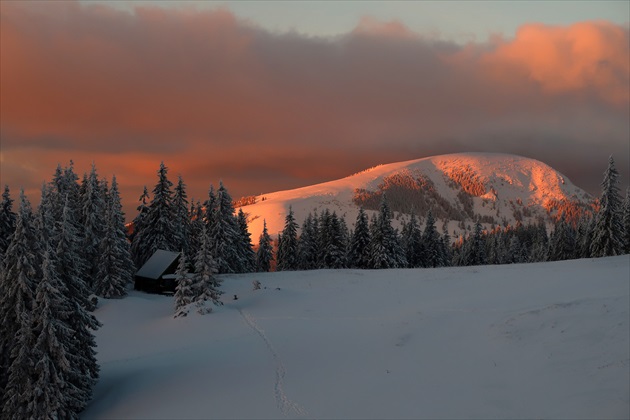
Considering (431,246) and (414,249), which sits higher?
(431,246)

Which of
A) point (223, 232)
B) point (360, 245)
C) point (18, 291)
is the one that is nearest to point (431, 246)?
point (360, 245)

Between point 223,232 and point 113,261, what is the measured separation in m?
15.5

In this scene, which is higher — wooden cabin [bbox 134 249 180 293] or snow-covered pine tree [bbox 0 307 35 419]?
wooden cabin [bbox 134 249 180 293]

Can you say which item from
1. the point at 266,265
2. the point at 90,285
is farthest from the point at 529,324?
the point at 266,265

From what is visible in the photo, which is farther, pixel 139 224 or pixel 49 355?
pixel 139 224

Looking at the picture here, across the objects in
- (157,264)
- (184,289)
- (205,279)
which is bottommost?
(184,289)

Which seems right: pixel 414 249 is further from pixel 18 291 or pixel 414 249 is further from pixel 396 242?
pixel 18 291

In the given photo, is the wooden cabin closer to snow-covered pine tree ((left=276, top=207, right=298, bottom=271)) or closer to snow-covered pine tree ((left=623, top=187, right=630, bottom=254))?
snow-covered pine tree ((left=276, top=207, right=298, bottom=271))

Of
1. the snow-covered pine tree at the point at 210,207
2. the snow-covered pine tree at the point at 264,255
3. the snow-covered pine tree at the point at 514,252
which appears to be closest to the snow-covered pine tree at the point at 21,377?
the snow-covered pine tree at the point at 210,207

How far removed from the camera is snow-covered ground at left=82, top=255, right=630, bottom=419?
2075cm

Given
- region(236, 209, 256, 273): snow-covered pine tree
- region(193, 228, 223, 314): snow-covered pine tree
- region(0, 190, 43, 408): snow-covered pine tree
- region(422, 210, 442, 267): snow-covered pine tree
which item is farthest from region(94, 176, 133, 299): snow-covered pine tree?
region(422, 210, 442, 267): snow-covered pine tree

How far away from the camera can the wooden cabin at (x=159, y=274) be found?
52.8 metres

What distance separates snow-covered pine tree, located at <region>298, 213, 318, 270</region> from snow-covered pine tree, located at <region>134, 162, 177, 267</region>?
23.1 meters

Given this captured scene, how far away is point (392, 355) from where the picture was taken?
27.3 metres
